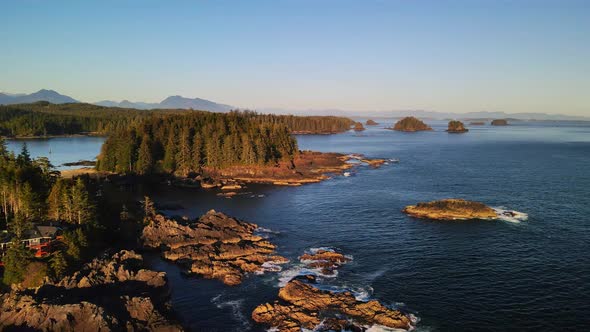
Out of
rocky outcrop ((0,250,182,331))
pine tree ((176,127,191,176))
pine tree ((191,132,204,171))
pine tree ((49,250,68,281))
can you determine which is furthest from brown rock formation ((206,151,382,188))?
rocky outcrop ((0,250,182,331))

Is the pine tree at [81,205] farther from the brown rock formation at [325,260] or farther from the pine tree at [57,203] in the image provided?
the brown rock formation at [325,260]

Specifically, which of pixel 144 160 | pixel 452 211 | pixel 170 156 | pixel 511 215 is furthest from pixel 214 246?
pixel 170 156

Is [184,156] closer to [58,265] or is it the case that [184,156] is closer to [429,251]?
[58,265]

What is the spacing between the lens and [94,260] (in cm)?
4759

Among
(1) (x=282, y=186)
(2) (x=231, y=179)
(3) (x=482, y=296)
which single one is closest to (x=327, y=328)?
(3) (x=482, y=296)

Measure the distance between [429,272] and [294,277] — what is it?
1641cm

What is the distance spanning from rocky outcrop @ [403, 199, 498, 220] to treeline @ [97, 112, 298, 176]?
6283cm

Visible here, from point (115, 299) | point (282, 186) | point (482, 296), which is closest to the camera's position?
point (115, 299)

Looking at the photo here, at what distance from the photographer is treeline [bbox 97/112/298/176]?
12100 centimetres

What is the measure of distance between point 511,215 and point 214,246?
52.8 meters

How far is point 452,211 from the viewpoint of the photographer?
240ft

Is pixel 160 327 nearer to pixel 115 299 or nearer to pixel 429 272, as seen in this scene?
pixel 115 299

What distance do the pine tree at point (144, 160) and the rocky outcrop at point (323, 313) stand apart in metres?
88.0

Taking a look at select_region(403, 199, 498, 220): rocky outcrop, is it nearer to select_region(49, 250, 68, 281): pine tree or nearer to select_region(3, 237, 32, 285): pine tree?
select_region(49, 250, 68, 281): pine tree
